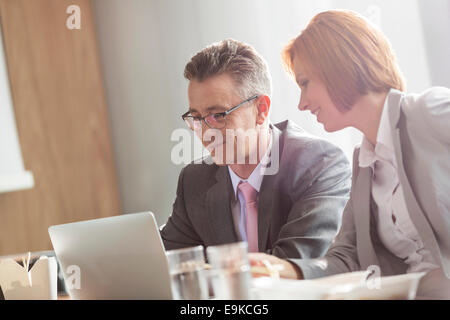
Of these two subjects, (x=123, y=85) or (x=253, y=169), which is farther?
(x=123, y=85)

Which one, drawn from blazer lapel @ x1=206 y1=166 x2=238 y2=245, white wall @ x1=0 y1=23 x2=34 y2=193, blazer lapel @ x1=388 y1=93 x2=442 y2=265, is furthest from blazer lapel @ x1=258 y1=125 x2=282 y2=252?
white wall @ x1=0 y1=23 x2=34 y2=193

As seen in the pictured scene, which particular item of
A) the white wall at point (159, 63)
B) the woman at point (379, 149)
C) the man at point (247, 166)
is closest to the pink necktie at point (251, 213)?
the man at point (247, 166)

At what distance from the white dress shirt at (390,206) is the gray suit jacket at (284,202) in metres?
0.24

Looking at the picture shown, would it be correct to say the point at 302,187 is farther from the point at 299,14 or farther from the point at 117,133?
the point at 117,133

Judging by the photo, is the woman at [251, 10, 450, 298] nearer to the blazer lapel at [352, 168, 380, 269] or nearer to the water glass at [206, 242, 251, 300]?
the blazer lapel at [352, 168, 380, 269]

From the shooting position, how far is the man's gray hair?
73.1 inches

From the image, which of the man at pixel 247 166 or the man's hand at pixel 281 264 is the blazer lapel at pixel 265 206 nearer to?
the man at pixel 247 166

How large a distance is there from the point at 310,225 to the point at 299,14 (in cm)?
130

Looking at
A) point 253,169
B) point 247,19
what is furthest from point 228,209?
point 247,19

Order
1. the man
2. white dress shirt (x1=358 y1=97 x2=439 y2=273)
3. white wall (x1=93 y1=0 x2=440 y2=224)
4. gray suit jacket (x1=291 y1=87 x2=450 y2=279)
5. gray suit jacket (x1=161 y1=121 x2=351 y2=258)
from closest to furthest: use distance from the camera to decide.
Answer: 1. gray suit jacket (x1=291 y1=87 x2=450 y2=279)
2. white dress shirt (x1=358 y1=97 x2=439 y2=273)
3. gray suit jacket (x1=161 y1=121 x2=351 y2=258)
4. the man
5. white wall (x1=93 y1=0 x2=440 y2=224)

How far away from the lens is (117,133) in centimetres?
333

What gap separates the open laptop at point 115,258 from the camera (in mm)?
1095

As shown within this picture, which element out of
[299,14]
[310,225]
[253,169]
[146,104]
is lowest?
[310,225]

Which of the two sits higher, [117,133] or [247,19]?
[247,19]
